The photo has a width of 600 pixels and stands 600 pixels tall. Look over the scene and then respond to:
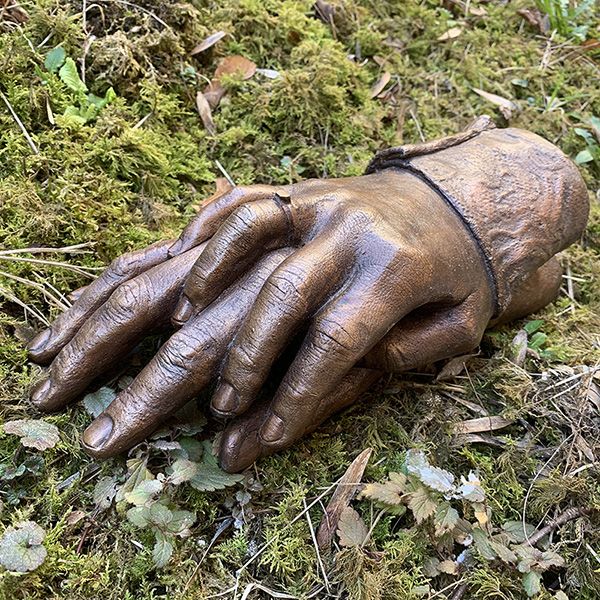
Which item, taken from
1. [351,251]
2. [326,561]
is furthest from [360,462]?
[351,251]

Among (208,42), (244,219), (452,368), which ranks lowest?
(452,368)

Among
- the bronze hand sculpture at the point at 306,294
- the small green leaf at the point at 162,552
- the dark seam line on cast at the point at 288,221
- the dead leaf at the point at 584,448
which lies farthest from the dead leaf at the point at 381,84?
the small green leaf at the point at 162,552

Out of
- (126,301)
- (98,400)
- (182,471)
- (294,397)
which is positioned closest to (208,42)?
(126,301)

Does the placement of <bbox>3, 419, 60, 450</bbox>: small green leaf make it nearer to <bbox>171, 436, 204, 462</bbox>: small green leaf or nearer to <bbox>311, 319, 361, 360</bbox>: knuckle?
<bbox>171, 436, 204, 462</bbox>: small green leaf

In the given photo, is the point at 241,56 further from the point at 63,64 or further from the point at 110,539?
the point at 110,539

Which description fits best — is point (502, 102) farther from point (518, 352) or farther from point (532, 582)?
point (532, 582)

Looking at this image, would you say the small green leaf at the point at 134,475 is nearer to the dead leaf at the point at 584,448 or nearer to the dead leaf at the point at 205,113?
the dead leaf at the point at 584,448
